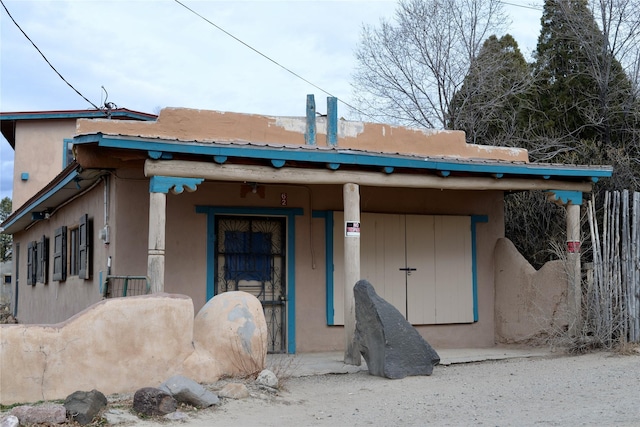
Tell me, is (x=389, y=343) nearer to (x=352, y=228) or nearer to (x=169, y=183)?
(x=352, y=228)

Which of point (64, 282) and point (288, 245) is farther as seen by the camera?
point (64, 282)

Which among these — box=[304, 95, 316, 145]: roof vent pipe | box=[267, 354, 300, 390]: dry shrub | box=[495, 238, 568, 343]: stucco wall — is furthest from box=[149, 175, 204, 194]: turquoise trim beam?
box=[495, 238, 568, 343]: stucco wall

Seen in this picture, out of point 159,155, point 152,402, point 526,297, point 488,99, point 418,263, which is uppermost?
point 488,99

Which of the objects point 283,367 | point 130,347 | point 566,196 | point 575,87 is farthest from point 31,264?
point 575,87

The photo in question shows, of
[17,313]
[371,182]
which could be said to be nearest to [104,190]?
[371,182]

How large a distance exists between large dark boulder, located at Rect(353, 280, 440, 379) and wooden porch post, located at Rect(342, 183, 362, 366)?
52 centimetres

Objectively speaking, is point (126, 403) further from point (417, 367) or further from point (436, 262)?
point (436, 262)

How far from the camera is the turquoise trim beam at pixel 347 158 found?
8.19 m

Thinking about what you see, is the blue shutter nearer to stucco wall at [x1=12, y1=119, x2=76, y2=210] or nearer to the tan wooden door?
stucco wall at [x1=12, y1=119, x2=76, y2=210]

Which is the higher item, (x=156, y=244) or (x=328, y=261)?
(x=156, y=244)

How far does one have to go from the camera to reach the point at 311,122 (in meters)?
10.7

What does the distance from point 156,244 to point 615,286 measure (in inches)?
243

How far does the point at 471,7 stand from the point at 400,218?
9.18 metres

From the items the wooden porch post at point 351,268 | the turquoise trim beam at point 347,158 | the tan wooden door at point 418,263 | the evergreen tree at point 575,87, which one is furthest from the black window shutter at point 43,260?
the evergreen tree at point 575,87
